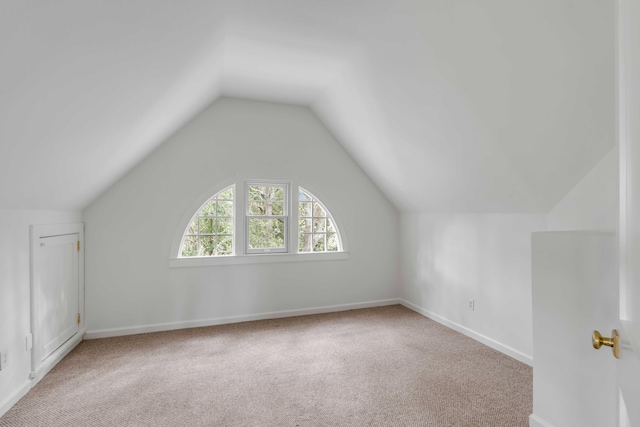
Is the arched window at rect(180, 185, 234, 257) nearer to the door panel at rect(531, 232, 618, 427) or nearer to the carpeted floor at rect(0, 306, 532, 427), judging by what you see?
the carpeted floor at rect(0, 306, 532, 427)

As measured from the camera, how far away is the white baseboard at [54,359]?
8.66 ft

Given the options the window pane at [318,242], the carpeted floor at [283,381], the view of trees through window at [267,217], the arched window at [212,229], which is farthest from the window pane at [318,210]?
the carpeted floor at [283,381]

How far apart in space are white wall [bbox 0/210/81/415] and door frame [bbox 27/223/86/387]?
Result: 0.04 metres

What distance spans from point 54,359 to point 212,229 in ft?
6.28

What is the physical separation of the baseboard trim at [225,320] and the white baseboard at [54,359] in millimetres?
222

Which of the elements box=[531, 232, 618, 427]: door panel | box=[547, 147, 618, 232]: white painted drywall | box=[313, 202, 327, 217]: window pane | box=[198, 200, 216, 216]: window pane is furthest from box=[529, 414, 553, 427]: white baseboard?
box=[198, 200, 216, 216]: window pane

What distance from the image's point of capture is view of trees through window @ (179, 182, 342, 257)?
4172 mm

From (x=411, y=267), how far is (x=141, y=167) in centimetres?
359

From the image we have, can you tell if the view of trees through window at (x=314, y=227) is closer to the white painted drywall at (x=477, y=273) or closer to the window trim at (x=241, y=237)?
the window trim at (x=241, y=237)

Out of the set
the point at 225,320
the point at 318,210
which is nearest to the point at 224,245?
the point at 225,320

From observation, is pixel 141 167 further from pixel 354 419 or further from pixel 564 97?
pixel 564 97

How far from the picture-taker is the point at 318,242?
473 cm

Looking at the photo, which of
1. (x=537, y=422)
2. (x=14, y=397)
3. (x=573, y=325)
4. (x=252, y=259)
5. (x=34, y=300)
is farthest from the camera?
(x=252, y=259)

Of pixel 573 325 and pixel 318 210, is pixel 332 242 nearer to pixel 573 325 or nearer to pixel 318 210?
pixel 318 210
